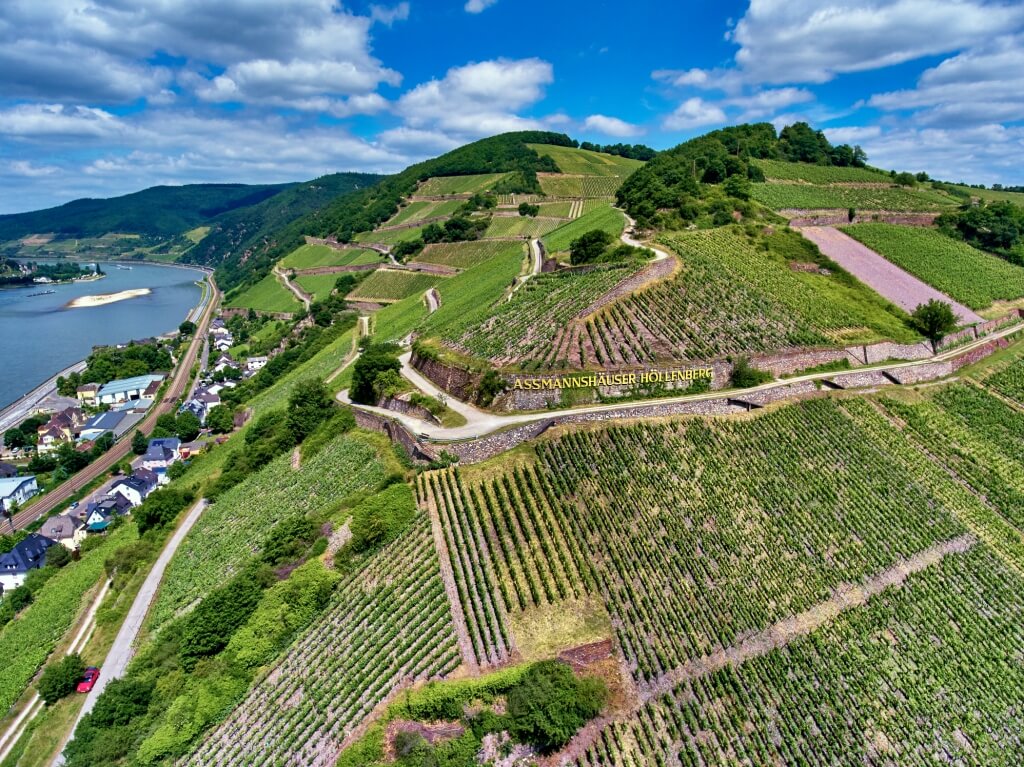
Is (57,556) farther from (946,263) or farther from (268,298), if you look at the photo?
(268,298)

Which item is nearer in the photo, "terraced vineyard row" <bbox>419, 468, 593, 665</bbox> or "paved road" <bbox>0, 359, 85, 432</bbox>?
"terraced vineyard row" <bbox>419, 468, 593, 665</bbox>

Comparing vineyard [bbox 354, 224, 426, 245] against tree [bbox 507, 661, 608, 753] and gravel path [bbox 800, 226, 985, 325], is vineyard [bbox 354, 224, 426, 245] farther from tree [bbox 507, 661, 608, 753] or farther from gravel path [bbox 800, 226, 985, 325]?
tree [bbox 507, 661, 608, 753]

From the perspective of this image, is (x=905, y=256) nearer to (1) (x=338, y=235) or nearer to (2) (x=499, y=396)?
(2) (x=499, y=396)

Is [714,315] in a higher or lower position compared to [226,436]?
higher

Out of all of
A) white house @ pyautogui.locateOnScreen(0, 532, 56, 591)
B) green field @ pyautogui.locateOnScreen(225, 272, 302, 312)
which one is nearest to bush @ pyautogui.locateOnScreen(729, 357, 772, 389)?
white house @ pyautogui.locateOnScreen(0, 532, 56, 591)

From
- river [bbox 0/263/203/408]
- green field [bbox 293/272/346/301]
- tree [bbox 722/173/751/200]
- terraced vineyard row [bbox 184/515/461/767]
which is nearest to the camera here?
terraced vineyard row [bbox 184/515/461/767]

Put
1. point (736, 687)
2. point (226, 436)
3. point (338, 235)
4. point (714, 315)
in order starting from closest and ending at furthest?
point (736, 687)
point (714, 315)
point (226, 436)
point (338, 235)

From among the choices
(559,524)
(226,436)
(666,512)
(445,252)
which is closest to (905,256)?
(666,512)

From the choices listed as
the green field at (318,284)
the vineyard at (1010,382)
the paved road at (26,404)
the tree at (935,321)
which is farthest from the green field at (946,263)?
the paved road at (26,404)
